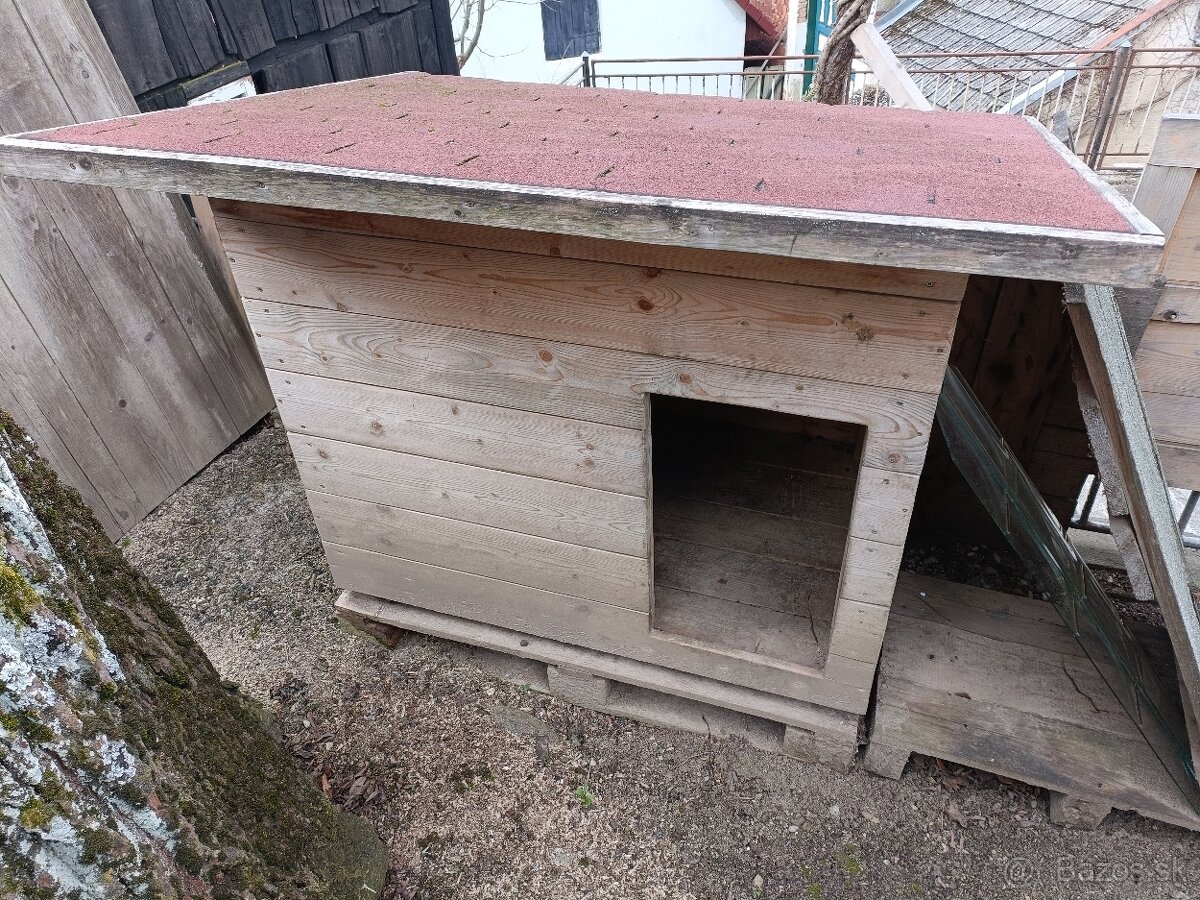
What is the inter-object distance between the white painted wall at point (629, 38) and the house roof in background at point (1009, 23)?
114 inches

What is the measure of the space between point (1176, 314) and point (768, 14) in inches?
484

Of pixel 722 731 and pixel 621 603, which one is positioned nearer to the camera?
pixel 621 603

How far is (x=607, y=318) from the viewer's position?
1842 mm

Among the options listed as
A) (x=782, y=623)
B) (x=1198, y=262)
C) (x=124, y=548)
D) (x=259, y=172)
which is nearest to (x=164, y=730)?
(x=259, y=172)

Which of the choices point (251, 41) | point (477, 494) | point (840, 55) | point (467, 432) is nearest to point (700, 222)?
point (467, 432)

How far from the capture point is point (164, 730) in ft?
4.33

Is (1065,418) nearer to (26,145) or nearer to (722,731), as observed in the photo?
(722,731)

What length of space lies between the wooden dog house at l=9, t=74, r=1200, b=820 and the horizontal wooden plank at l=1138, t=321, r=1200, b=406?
78 cm

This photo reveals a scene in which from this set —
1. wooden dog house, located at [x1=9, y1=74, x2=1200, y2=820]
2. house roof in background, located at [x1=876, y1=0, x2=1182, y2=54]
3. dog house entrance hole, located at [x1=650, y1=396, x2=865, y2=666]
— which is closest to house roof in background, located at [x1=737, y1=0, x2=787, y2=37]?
house roof in background, located at [x1=876, y1=0, x2=1182, y2=54]

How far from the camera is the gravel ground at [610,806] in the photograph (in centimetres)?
227

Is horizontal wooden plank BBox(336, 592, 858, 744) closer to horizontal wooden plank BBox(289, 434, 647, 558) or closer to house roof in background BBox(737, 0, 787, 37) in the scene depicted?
horizontal wooden plank BBox(289, 434, 647, 558)

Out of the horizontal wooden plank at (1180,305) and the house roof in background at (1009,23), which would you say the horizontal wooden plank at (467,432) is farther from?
the house roof in background at (1009,23)

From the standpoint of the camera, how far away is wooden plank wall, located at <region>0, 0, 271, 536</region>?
2.90m

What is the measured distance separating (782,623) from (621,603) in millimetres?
564
